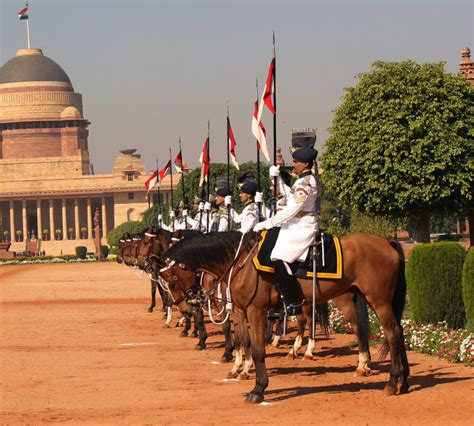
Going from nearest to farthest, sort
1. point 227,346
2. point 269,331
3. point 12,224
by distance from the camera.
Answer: point 227,346 → point 269,331 → point 12,224

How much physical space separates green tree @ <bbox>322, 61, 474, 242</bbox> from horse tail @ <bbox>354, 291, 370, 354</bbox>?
30.8 metres

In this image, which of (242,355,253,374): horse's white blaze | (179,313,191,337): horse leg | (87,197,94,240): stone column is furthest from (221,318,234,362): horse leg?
(87,197,94,240): stone column

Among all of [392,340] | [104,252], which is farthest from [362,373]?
[104,252]

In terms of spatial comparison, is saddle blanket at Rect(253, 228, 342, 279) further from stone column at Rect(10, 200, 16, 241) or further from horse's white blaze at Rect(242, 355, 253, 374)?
stone column at Rect(10, 200, 16, 241)

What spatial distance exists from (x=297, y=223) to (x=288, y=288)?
73 centimetres

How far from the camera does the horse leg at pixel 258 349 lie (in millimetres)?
14344

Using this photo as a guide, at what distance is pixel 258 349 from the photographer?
48.5 feet

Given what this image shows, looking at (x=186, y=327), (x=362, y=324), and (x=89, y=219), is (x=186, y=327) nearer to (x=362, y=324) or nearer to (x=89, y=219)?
(x=362, y=324)

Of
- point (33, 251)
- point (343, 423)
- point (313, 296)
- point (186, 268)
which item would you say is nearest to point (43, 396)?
point (186, 268)

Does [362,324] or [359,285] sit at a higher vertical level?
[359,285]

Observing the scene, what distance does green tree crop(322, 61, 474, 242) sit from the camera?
47.7 meters

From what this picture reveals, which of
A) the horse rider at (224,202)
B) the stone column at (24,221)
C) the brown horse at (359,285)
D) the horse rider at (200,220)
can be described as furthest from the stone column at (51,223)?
the brown horse at (359,285)

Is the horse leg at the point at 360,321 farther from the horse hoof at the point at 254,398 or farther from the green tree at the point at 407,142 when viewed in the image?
the green tree at the point at 407,142

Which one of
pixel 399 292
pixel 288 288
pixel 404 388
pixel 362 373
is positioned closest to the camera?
pixel 404 388
